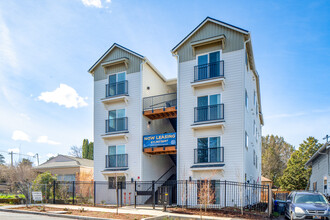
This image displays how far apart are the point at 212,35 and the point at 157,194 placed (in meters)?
12.0

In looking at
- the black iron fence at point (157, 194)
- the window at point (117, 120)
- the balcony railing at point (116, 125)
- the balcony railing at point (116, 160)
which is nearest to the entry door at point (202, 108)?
the black iron fence at point (157, 194)

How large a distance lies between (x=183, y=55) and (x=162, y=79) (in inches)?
207

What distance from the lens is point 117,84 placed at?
86.2ft

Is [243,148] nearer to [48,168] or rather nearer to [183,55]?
[183,55]

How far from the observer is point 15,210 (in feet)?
59.9

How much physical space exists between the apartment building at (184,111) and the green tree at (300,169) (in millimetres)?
24322

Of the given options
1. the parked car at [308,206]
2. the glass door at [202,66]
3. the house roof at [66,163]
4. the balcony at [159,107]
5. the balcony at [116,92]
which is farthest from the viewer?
the house roof at [66,163]

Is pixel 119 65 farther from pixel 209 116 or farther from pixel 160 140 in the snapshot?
pixel 209 116

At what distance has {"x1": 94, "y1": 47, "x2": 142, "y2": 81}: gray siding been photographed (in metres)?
25.8

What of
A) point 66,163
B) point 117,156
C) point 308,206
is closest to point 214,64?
point 117,156

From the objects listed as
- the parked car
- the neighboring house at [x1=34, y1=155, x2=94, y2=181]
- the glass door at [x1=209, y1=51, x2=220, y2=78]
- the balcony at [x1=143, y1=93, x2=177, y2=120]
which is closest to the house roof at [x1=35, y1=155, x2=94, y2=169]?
the neighboring house at [x1=34, y1=155, x2=94, y2=181]

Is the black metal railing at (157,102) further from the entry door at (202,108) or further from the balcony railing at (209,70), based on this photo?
the balcony railing at (209,70)

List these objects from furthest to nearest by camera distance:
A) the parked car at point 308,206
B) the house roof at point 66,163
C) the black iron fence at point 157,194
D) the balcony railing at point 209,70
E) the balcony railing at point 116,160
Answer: the house roof at point 66,163 → the balcony railing at point 116,160 → the balcony railing at point 209,70 → the black iron fence at point 157,194 → the parked car at point 308,206

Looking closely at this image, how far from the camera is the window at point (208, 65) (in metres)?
22.2
